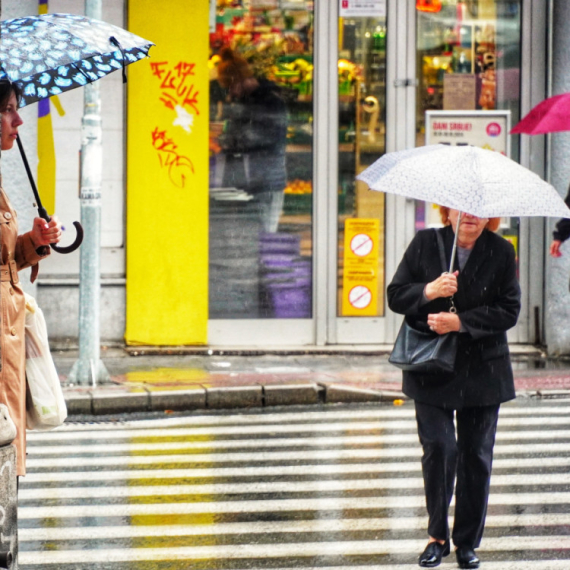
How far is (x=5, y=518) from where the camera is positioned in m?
3.92

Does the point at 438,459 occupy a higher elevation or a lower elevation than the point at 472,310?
lower

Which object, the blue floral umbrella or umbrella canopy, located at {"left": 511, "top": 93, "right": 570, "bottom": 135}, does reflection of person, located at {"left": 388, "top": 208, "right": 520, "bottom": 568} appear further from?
umbrella canopy, located at {"left": 511, "top": 93, "right": 570, "bottom": 135}

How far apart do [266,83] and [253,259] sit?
5.82 feet

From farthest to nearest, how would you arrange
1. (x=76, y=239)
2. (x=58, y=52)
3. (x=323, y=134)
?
(x=323, y=134) → (x=76, y=239) → (x=58, y=52)

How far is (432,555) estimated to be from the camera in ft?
18.8

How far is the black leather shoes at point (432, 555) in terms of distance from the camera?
5734 millimetres

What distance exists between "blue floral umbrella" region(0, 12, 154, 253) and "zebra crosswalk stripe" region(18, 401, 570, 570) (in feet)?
6.42

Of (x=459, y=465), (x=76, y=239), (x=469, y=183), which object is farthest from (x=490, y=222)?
(x=76, y=239)

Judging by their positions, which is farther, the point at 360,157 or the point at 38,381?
the point at 360,157

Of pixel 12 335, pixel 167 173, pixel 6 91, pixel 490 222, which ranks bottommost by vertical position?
pixel 12 335

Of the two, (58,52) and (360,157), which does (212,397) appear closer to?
(360,157)

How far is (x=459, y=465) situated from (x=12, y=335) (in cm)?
217

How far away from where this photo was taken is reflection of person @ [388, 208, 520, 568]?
5.63 meters

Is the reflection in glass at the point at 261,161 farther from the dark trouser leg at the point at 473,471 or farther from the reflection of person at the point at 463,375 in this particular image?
the dark trouser leg at the point at 473,471
